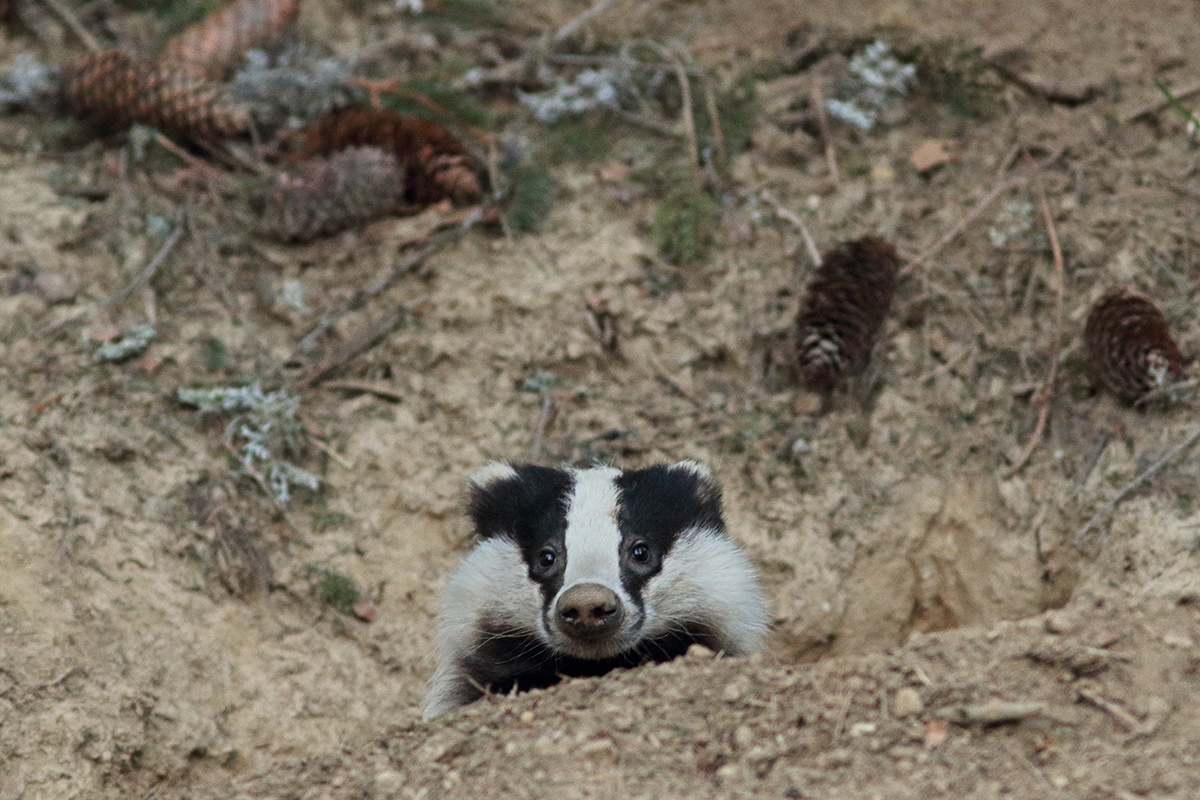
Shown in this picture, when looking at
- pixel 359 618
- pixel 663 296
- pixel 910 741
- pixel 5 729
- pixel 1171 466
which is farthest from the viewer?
pixel 663 296

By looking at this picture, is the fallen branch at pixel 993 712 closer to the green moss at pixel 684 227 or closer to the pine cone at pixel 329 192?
the green moss at pixel 684 227

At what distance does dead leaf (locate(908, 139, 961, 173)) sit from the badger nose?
282cm

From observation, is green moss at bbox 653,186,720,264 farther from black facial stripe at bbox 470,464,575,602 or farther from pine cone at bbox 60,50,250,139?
pine cone at bbox 60,50,250,139

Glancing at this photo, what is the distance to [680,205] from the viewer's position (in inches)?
197

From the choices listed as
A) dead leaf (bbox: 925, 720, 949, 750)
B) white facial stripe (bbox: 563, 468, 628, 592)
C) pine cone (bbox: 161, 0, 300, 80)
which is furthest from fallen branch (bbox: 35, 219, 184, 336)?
dead leaf (bbox: 925, 720, 949, 750)

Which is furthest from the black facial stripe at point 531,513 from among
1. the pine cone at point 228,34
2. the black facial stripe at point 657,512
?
the pine cone at point 228,34

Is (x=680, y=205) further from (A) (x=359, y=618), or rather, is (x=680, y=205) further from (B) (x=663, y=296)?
(A) (x=359, y=618)

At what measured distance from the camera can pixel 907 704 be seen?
2434 millimetres

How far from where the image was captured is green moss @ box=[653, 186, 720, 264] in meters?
4.96

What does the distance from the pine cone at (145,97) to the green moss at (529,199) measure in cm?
122

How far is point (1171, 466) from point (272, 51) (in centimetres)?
410

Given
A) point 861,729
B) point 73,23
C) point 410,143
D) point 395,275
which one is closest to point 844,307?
point 395,275

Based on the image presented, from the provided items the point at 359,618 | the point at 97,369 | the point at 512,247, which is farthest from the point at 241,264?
the point at 359,618

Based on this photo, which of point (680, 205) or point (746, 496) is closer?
point (746, 496)
